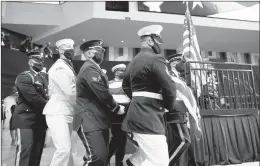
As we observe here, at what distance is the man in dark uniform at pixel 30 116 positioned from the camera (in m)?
2.33

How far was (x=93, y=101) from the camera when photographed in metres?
2.03

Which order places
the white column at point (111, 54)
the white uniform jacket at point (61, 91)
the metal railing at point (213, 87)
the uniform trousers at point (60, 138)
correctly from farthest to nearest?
1. the white column at point (111, 54)
2. the metal railing at point (213, 87)
3. the white uniform jacket at point (61, 91)
4. the uniform trousers at point (60, 138)

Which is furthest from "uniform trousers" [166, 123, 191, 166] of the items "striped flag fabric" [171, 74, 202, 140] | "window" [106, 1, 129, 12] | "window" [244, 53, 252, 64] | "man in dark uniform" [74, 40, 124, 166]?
"window" [244, 53, 252, 64]

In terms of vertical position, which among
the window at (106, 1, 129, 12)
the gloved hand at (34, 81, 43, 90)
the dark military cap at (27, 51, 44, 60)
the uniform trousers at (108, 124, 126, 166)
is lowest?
the uniform trousers at (108, 124, 126, 166)

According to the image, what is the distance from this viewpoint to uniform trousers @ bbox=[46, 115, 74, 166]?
2041mm

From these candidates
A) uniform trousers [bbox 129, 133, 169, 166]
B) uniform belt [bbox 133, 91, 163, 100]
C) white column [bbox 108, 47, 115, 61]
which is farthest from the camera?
white column [bbox 108, 47, 115, 61]

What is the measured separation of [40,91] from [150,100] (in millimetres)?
1534

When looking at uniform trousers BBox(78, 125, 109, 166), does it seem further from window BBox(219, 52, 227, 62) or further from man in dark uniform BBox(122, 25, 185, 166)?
window BBox(219, 52, 227, 62)

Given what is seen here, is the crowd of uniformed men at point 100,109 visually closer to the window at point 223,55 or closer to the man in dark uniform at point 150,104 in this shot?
the man in dark uniform at point 150,104

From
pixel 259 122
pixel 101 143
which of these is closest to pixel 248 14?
pixel 259 122

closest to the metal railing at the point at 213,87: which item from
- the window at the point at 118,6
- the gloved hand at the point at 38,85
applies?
the gloved hand at the point at 38,85

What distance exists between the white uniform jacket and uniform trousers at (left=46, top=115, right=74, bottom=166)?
0.25 ft

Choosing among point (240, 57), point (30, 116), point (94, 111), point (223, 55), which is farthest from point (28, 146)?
point (240, 57)

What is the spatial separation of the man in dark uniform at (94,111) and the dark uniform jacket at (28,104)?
0.71 m
